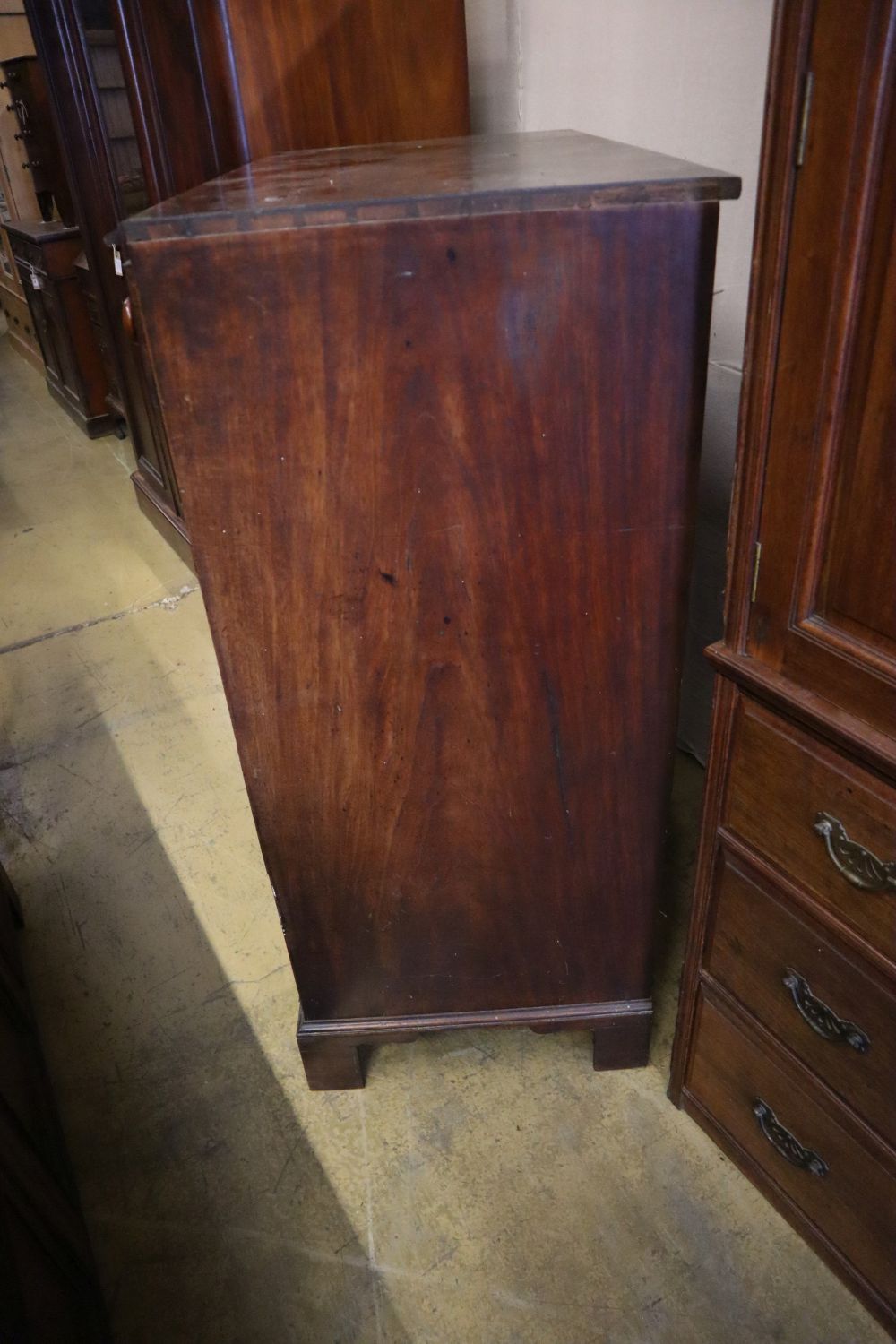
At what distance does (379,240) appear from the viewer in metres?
0.78

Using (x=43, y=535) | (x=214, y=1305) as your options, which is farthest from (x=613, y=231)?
(x=43, y=535)

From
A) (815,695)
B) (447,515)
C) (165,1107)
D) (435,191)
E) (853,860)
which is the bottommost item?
(165,1107)

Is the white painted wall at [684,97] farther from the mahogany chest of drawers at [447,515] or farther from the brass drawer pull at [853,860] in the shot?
the brass drawer pull at [853,860]

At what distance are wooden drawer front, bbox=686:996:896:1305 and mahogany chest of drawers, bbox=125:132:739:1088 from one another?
0.17 metres

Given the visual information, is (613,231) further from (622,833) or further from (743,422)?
(622,833)

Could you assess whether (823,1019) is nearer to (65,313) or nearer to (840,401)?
(840,401)

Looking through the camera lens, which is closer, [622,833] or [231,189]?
[231,189]

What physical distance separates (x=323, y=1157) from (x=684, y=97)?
5.31 ft

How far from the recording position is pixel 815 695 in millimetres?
834

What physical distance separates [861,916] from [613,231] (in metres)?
0.65

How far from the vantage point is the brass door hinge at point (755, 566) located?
85 centimetres

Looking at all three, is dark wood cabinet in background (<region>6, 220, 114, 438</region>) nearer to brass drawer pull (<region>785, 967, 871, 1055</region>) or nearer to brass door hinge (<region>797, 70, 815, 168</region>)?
brass door hinge (<region>797, 70, 815, 168</region>)

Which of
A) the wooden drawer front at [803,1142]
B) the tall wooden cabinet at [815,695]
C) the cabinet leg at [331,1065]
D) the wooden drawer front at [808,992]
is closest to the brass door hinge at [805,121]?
the tall wooden cabinet at [815,695]

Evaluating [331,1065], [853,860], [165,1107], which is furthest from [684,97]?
[165,1107]
